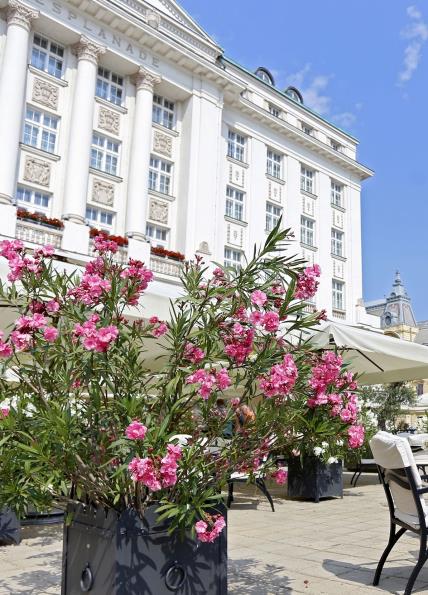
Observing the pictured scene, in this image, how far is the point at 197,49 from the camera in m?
28.0

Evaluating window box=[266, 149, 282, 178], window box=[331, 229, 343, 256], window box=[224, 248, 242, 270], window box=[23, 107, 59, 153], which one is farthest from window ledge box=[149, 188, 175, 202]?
window box=[331, 229, 343, 256]

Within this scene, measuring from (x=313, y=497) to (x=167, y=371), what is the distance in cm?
581

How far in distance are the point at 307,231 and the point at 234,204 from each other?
20.5ft

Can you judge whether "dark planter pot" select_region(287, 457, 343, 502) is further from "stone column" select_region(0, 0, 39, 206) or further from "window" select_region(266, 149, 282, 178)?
"window" select_region(266, 149, 282, 178)

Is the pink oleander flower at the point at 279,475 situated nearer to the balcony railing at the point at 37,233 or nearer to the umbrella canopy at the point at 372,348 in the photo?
the umbrella canopy at the point at 372,348

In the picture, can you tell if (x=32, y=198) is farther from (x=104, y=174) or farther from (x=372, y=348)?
(x=372, y=348)

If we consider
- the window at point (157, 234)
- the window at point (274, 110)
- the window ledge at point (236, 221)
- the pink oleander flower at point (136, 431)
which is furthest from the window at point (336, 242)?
the pink oleander flower at point (136, 431)

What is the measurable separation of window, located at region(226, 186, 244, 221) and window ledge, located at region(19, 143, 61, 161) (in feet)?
30.9

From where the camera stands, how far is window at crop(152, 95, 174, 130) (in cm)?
2723

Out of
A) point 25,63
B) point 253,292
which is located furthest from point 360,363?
point 25,63

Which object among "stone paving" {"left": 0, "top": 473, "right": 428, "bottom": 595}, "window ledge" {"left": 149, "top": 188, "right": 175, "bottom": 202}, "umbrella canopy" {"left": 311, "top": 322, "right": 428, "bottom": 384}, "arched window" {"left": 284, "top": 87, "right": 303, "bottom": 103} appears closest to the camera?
"stone paving" {"left": 0, "top": 473, "right": 428, "bottom": 595}

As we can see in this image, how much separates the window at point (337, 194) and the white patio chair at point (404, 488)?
3358 cm

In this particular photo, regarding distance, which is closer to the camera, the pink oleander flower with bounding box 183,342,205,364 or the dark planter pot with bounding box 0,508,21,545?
the pink oleander flower with bounding box 183,342,205,364

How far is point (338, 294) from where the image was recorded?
3488 cm
